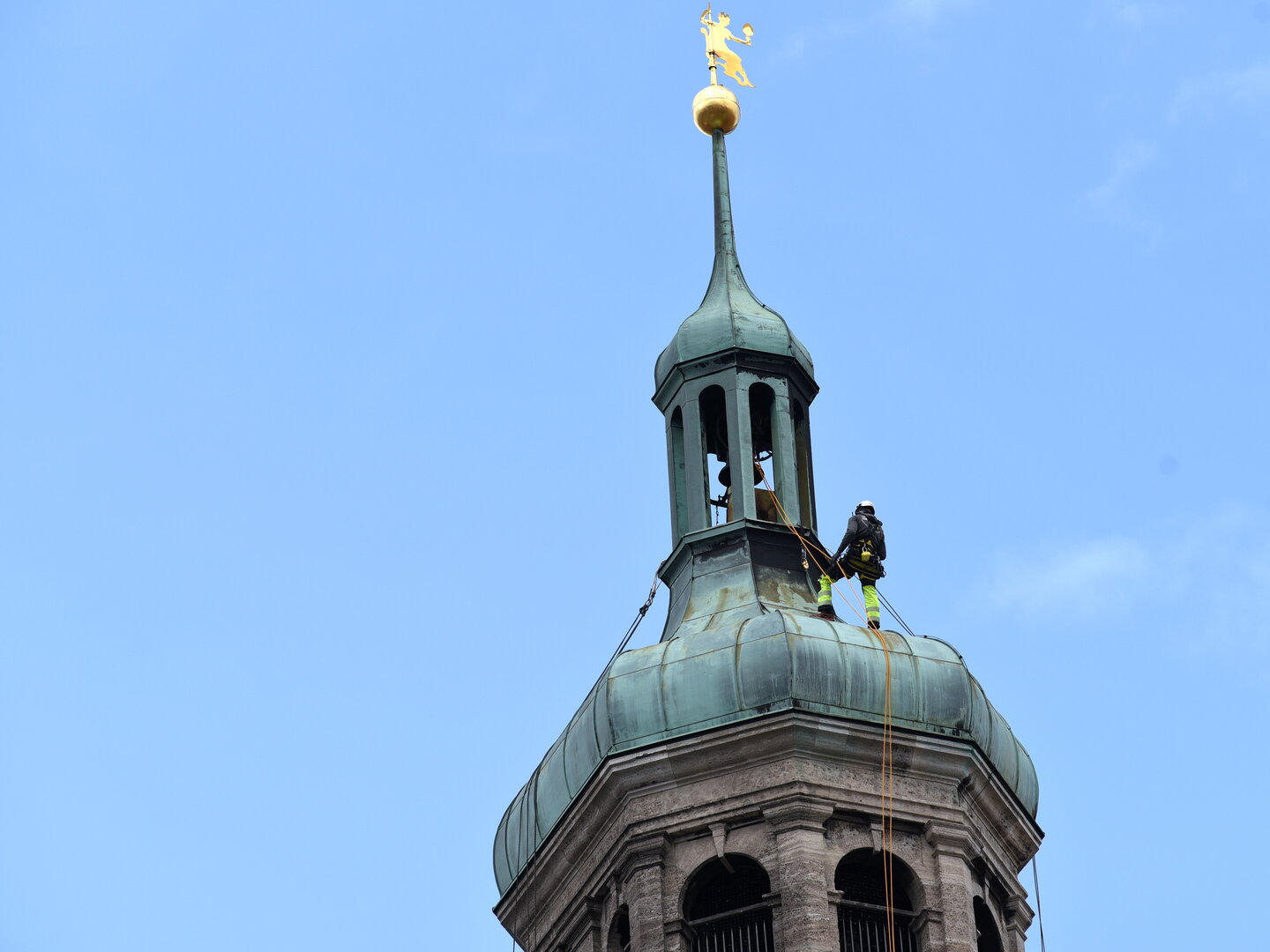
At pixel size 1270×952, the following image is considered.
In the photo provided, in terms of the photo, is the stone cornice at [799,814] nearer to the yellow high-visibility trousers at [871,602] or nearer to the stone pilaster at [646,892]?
the stone pilaster at [646,892]

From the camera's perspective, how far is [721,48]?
154 feet

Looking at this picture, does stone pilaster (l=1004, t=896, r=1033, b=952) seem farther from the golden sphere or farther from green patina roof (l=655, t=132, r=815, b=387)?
the golden sphere

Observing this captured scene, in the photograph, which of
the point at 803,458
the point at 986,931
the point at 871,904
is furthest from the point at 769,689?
the point at 803,458

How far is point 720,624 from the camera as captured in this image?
3988cm

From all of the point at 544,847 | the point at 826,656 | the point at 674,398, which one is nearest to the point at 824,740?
the point at 826,656

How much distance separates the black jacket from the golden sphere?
793 centimetres

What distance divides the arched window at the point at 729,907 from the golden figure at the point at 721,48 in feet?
40.7

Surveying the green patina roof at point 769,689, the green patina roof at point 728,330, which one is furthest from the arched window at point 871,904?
the green patina roof at point 728,330

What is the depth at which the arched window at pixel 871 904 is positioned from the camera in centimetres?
3756

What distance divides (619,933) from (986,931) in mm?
3740

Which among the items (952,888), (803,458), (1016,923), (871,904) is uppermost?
(803,458)

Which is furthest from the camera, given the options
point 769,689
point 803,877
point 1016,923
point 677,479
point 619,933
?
point 677,479

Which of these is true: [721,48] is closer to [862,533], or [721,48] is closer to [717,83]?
[717,83]

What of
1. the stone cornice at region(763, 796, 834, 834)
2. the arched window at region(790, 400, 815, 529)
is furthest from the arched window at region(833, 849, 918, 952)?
the arched window at region(790, 400, 815, 529)
